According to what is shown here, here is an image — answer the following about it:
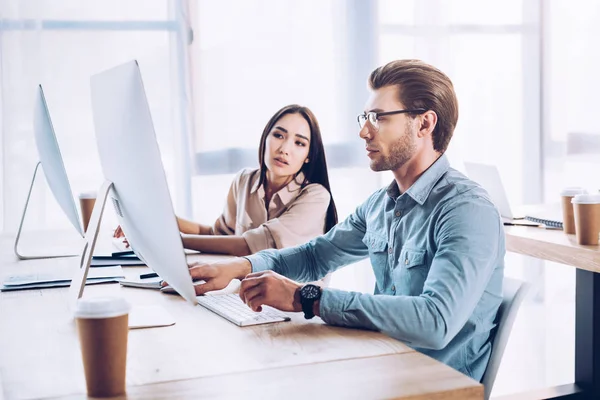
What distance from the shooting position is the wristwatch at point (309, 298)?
53.9 inches

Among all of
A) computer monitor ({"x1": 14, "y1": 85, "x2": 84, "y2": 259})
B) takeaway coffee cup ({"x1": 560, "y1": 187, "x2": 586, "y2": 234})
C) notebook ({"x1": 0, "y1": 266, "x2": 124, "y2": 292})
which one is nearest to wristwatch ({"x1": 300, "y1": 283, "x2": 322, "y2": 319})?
notebook ({"x1": 0, "y1": 266, "x2": 124, "y2": 292})

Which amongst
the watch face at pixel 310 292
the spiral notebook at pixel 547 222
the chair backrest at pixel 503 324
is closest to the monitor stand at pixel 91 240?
the watch face at pixel 310 292

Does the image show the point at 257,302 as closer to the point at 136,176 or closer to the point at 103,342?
the point at 136,176

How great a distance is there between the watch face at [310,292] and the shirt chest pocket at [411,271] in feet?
0.93

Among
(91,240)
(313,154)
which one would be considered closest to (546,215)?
(313,154)

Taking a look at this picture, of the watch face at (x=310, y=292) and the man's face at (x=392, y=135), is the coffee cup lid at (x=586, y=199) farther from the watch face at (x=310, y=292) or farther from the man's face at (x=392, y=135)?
the watch face at (x=310, y=292)

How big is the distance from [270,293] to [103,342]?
1.52 feet

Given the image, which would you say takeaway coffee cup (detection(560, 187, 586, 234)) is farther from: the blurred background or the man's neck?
the blurred background

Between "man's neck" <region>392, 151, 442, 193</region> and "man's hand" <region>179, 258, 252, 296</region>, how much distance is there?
42 cm

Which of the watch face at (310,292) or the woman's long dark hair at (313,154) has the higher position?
the woman's long dark hair at (313,154)

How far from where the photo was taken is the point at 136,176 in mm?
1202

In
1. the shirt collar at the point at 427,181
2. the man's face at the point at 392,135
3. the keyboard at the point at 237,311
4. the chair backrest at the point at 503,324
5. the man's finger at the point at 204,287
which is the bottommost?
the chair backrest at the point at 503,324

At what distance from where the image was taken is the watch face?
1.37 metres

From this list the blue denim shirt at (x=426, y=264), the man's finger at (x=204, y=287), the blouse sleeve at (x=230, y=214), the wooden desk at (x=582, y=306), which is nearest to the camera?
the blue denim shirt at (x=426, y=264)
